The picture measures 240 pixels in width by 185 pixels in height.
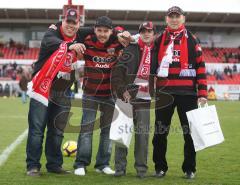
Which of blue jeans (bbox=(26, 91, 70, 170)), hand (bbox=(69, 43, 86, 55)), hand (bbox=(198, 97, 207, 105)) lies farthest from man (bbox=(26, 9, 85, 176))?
hand (bbox=(198, 97, 207, 105))

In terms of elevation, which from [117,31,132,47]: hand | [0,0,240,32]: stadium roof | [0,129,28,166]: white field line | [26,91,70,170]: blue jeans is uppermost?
[0,0,240,32]: stadium roof

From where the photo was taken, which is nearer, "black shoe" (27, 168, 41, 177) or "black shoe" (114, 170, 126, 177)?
"black shoe" (27, 168, 41, 177)

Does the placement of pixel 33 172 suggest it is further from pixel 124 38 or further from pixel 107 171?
pixel 124 38

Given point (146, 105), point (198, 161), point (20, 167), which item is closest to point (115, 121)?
point (146, 105)

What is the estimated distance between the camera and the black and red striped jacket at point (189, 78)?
654 centimetres

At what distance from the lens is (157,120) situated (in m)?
6.70

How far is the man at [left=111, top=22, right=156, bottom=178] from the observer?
6.54m

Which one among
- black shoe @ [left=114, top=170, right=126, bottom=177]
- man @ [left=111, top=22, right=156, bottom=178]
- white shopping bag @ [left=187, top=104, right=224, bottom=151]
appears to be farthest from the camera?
black shoe @ [left=114, top=170, right=126, bottom=177]

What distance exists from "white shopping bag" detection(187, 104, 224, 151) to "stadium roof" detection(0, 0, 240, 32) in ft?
134

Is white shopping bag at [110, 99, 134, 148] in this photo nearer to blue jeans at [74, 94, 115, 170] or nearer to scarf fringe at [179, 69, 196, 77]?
blue jeans at [74, 94, 115, 170]

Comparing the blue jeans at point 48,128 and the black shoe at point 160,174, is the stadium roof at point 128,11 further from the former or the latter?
the black shoe at point 160,174

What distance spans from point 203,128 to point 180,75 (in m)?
0.72

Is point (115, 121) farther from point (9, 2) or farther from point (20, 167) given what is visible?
point (9, 2)

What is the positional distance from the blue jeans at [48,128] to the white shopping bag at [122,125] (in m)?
0.76
